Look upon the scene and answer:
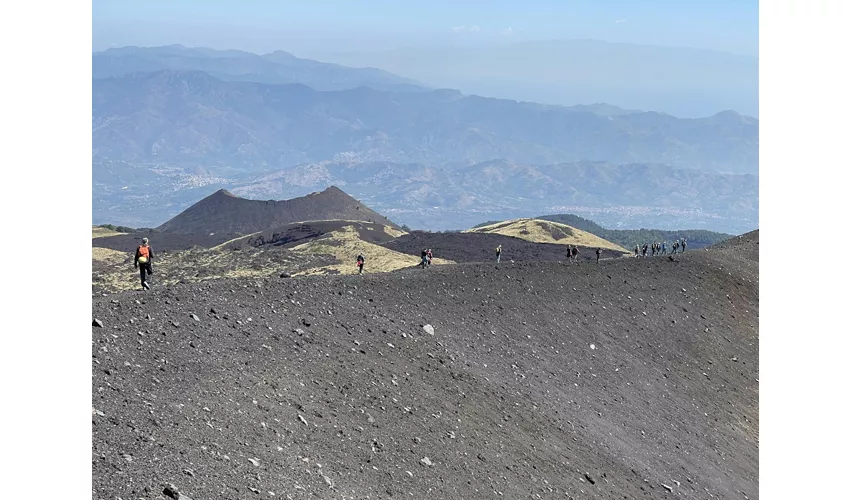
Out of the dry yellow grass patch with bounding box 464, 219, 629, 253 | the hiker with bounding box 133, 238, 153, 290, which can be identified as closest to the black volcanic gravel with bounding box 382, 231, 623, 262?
the dry yellow grass patch with bounding box 464, 219, 629, 253

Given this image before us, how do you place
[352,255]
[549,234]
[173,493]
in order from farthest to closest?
[549,234] → [352,255] → [173,493]

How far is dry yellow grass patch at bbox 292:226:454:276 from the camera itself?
188ft

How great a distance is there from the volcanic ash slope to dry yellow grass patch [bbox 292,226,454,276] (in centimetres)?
2196

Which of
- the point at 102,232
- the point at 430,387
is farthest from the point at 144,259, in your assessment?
the point at 102,232

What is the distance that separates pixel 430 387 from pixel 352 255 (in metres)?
43.2

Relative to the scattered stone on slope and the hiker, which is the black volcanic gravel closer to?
the hiker

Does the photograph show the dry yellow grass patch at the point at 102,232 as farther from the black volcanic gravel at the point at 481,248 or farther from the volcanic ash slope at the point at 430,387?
the volcanic ash slope at the point at 430,387

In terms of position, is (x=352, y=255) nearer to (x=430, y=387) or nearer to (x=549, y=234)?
(x=549, y=234)

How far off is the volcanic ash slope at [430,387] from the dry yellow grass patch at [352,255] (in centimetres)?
2196

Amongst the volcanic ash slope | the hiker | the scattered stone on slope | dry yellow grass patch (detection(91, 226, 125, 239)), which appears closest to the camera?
the scattered stone on slope

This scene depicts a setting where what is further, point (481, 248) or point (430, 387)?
point (481, 248)

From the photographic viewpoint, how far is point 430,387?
22.3 metres

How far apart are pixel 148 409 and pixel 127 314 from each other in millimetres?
4249
